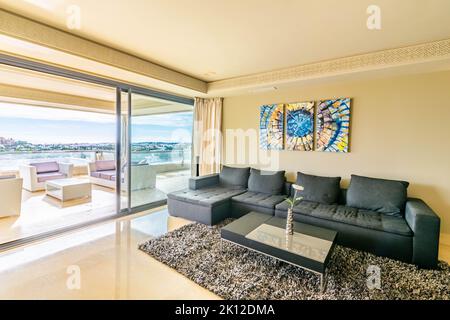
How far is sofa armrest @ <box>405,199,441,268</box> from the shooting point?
7.48 feet

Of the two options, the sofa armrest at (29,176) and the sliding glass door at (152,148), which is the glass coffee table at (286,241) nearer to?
the sliding glass door at (152,148)

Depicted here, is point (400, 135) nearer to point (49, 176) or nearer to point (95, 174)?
point (95, 174)

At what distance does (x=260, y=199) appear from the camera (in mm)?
3654

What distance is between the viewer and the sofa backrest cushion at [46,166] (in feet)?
18.3

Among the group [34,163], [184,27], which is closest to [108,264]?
[184,27]

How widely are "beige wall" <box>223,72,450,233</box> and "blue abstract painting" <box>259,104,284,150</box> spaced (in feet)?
1.56

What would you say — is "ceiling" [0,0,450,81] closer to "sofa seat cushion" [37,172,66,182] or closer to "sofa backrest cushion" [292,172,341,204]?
"sofa backrest cushion" [292,172,341,204]

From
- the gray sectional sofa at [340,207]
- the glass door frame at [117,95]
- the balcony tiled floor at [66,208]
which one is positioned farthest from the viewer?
the balcony tiled floor at [66,208]

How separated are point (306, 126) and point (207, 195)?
6.88 feet

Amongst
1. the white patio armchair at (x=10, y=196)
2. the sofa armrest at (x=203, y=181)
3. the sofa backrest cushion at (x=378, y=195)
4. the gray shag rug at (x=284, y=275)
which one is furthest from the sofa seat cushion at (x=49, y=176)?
the sofa backrest cushion at (x=378, y=195)

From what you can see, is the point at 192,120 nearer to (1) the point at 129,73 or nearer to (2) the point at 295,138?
(1) the point at 129,73

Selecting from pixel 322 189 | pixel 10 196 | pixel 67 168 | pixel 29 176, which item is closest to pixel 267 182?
pixel 322 189

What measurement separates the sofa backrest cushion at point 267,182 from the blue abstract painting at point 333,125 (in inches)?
33.1

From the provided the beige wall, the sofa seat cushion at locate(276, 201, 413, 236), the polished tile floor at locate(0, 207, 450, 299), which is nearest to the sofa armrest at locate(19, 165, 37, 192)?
the polished tile floor at locate(0, 207, 450, 299)
